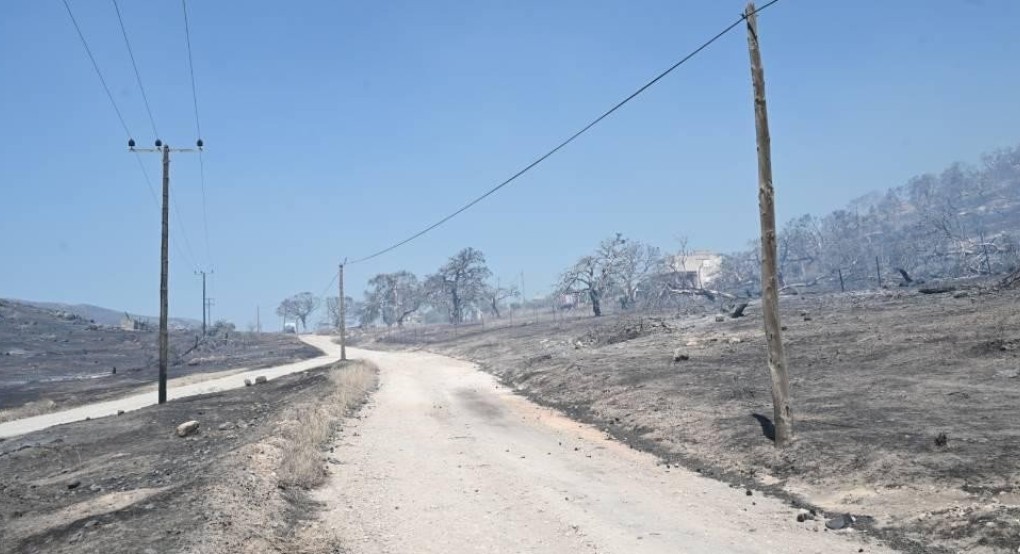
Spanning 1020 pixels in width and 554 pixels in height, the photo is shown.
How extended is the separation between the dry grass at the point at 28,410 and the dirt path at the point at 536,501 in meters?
25.2

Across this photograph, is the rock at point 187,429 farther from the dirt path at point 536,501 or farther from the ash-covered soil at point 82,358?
the ash-covered soil at point 82,358

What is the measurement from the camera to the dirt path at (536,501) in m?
8.18

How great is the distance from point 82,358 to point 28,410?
137ft

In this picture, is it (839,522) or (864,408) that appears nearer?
(839,522)

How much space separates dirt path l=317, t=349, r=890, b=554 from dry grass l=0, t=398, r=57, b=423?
25.2 metres

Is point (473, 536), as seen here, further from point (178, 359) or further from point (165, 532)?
point (178, 359)

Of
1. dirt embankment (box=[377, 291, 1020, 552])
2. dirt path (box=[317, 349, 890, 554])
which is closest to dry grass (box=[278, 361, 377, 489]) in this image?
dirt path (box=[317, 349, 890, 554])

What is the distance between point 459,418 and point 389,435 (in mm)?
3479

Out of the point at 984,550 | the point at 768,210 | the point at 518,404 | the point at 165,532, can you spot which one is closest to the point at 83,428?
the point at 518,404

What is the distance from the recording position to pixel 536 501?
33.9 ft

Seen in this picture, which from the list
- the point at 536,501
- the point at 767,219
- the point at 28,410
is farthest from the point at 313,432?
the point at 28,410

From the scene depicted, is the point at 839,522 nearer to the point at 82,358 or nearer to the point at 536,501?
the point at 536,501

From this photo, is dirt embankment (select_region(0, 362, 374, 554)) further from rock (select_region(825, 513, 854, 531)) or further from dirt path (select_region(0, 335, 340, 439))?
dirt path (select_region(0, 335, 340, 439))

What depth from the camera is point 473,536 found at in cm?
863
